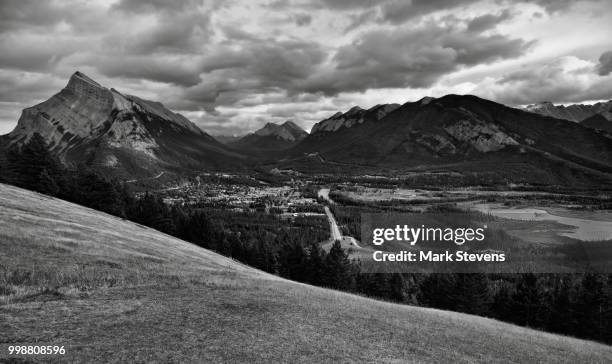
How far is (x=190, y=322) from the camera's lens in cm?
1764

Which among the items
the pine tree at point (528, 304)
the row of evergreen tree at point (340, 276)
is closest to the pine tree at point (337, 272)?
the row of evergreen tree at point (340, 276)

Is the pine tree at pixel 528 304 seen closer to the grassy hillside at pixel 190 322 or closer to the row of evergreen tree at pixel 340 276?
the row of evergreen tree at pixel 340 276

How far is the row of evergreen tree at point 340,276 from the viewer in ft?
204

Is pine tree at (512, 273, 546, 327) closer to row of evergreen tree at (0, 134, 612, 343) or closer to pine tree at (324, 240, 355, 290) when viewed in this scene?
row of evergreen tree at (0, 134, 612, 343)

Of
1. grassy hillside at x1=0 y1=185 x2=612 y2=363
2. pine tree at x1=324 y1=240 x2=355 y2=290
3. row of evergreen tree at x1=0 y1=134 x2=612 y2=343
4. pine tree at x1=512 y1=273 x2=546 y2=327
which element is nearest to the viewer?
grassy hillside at x1=0 y1=185 x2=612 y2=363

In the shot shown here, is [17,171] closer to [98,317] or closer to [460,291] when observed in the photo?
[98,317]

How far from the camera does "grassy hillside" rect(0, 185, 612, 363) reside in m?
14.8

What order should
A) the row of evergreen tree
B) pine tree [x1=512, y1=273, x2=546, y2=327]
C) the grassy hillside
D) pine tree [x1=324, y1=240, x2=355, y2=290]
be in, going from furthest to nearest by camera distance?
pine tree [x1=324, y1=240, x2=355, y2=290], pine tree [x1=512, y1=273, x2=546, y2=327], the row of evergreen tree, the grassy hillside

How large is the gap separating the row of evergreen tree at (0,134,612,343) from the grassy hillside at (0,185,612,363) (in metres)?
42.6

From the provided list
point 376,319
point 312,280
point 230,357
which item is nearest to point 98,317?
point 230,357

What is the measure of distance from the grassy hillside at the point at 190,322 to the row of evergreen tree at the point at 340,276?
140 feet

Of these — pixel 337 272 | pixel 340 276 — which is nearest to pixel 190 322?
pixel 337 272

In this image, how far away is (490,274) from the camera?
17962 centimetres

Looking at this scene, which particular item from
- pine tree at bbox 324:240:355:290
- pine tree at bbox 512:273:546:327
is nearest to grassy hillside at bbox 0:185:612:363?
pine tree at bbox 512:273:546:327
